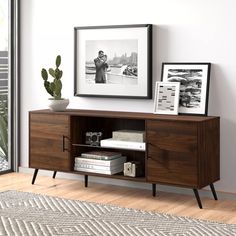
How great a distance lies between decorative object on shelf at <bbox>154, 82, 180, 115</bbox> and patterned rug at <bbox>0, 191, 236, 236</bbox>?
2.52 ft

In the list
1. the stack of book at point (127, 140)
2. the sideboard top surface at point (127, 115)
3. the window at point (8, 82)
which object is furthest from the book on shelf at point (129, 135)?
the window at point (8, 82)

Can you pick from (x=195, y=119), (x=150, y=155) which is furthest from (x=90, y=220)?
(x=195, y=119)

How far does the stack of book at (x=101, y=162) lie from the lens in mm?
4012

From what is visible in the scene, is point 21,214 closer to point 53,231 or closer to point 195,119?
point 53,231

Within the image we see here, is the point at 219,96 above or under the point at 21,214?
above

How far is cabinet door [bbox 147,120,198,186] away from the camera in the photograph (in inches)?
142

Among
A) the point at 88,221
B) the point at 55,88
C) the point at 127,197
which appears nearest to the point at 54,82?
the point at 55,88

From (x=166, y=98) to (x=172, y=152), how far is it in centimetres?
→ 44

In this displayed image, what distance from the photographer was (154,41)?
13.4 ft

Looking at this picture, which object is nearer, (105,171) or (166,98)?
(166,98)

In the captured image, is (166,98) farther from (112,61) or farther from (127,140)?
(112,61)

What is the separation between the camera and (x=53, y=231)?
3129mm

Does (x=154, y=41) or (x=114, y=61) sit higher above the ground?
(x=154, y=41)

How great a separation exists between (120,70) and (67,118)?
0.54 meters
